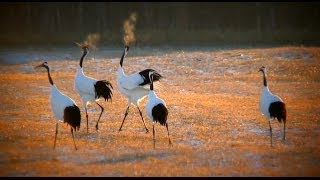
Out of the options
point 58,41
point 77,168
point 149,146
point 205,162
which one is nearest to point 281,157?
point 205,162

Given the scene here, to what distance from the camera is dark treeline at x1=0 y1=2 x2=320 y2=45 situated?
109 feet

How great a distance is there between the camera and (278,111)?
1191 centimetres

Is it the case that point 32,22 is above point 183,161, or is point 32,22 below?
above

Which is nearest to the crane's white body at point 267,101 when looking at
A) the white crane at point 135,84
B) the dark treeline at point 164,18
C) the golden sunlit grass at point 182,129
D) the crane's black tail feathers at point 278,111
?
the crane's black tail feathers at point 278,111

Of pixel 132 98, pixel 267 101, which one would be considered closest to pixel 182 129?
pixel 132 98

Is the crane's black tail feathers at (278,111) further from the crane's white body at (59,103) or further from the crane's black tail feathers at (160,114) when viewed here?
the crane's white body at (59,103)

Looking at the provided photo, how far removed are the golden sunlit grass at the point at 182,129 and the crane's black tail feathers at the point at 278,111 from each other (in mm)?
558

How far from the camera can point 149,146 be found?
11797mm

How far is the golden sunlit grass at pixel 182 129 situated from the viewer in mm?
10203

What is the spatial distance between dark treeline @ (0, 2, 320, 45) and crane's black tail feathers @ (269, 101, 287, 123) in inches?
803

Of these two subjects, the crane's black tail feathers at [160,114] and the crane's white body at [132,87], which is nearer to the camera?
the crane's black tail feathers at [160,114]

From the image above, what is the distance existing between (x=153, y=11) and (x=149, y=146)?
77.9 ft

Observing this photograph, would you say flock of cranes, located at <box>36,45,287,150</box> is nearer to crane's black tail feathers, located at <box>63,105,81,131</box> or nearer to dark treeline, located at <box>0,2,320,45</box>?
crane's black tail feathers, located at <box>63,105,81,131</box>

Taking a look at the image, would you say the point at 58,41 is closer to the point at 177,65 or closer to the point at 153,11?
the point at 153,11
